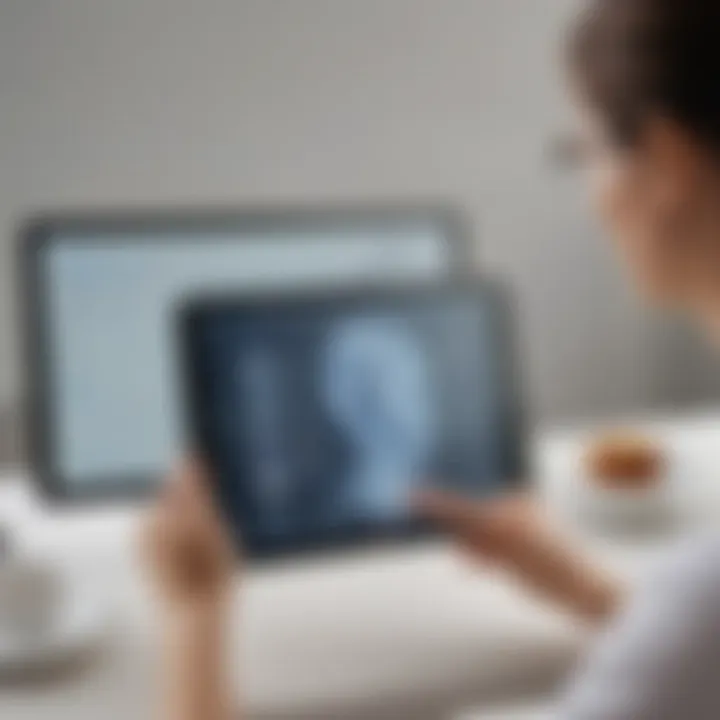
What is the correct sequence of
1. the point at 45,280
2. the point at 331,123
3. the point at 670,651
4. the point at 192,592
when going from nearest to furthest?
the point at 670,651 < the point at 192,592 < the point at 45,280 < the point at 331,123

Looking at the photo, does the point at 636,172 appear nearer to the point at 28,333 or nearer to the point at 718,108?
the point at 718,108

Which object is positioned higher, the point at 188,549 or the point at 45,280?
the point at 45,280

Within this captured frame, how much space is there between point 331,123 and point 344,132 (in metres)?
0.02

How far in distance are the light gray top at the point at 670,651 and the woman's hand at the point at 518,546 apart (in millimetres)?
396

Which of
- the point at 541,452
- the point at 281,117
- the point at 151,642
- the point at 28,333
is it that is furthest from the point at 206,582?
the point at 281,117

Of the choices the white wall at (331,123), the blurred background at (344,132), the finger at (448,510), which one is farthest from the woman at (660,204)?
the white wall at (331,123)

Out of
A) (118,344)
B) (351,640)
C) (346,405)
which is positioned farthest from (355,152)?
(351,640)

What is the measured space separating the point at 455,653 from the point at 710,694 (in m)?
0.37

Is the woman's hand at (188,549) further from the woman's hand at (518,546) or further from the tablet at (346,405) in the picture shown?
the woman's hand at (518,546)

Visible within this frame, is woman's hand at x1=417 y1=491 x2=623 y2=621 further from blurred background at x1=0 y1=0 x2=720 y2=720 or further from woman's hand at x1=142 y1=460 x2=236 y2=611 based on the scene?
woman's hand at x1=142 y1=460 x2=236 y2=611

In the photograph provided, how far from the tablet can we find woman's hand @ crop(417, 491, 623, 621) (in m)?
0.02

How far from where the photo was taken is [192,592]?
3.05 feet

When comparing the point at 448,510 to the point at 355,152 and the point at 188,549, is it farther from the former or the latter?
the point at 355,152

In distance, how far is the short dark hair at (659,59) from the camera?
0.63 m
